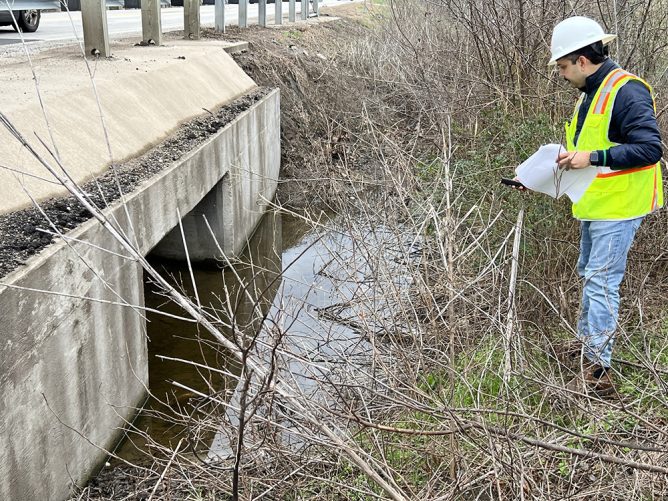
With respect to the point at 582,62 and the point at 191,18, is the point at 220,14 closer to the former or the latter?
the point at 191,18

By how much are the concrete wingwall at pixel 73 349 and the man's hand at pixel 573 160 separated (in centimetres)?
234

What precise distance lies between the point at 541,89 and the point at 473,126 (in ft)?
2.91

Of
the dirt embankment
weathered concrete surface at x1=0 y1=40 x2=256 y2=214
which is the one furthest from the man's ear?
the dirt embankment

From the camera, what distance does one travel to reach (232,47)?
40.6 ft

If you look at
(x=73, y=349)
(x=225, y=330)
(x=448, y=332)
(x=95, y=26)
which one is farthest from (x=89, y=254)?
(x=95, y=26)

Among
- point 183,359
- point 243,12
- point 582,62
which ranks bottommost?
point 183,359

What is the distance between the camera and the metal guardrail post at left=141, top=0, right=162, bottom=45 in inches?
397

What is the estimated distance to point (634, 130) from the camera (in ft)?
12.7

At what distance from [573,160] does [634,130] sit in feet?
1.12

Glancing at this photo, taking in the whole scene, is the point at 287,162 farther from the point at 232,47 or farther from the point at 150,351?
the point at 150,351

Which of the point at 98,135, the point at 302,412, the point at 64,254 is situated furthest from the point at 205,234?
the point at 302,412

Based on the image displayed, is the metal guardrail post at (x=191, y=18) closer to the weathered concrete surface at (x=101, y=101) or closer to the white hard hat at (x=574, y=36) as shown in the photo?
the weathered concrete surface at (x=101, y=101)

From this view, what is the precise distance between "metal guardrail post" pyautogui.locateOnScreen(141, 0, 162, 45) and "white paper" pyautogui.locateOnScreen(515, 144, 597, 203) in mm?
7264

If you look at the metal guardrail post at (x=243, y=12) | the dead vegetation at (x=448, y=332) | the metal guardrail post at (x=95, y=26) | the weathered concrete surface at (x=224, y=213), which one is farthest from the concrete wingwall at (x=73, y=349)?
the metal guardrail post at (x=243, y=12)
